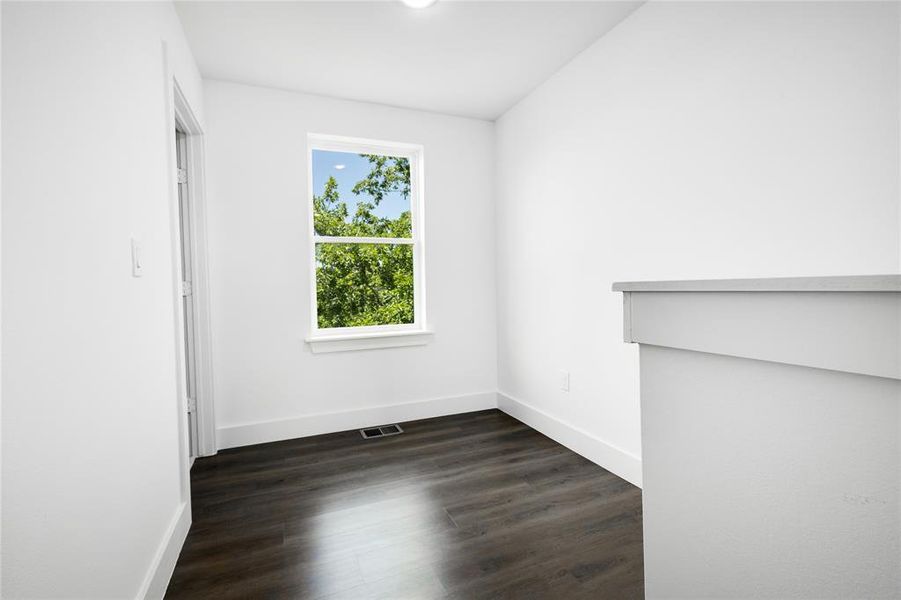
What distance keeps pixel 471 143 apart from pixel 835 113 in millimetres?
2518

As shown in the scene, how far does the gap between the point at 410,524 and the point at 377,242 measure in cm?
211

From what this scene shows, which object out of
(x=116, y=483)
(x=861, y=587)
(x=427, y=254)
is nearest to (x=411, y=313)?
(x=427, y=254)

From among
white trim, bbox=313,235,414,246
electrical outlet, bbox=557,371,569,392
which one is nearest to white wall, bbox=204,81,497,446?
white trim, bbox=313,235,414,246

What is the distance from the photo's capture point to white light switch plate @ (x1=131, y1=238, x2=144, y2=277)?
1.39 metres

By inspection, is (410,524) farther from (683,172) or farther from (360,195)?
(360,195)

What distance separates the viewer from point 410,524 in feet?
6.34

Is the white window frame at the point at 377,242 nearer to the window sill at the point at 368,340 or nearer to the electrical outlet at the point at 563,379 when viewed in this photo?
the window sill at the point at 368,340

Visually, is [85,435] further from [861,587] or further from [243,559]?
[861,587]

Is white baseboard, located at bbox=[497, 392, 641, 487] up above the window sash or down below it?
below

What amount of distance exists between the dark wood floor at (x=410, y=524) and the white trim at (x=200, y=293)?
0.80 feet

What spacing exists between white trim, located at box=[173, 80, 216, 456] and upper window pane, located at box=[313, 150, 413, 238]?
77 centimetres

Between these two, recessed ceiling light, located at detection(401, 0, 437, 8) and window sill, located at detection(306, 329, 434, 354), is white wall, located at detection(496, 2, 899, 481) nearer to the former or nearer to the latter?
window sill, located at detection(306, 329, 434, 354)

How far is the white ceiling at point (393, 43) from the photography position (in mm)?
2176

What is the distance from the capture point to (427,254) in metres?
3.46
